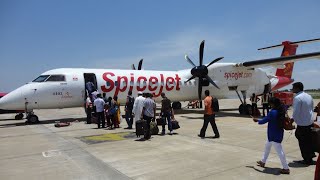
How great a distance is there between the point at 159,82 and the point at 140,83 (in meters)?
1.62

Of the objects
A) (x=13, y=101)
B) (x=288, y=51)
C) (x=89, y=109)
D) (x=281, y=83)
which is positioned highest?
(x=288, y=51)

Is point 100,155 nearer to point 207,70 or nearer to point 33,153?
point 33,153

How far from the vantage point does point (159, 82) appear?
20500mm

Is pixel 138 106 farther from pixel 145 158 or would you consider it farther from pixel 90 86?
pixel 90 86

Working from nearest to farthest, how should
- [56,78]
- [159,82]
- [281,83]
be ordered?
1. [56,78]
2. [159,82]
3. [281,83]

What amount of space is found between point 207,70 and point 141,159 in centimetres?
1477

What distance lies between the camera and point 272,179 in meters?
5.49

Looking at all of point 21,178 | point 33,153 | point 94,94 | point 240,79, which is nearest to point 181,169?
point 21,178

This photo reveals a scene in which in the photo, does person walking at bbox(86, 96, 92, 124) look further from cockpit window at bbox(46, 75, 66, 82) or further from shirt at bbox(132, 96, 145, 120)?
shirt at bbox(132, 96, 145, 120)

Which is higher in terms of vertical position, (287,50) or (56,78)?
(287,50)

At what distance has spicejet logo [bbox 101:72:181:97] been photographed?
18.3m

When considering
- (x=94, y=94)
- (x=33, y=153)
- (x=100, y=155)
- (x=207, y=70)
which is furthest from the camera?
(x=207, y=70)

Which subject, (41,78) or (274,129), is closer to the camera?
(274,129)

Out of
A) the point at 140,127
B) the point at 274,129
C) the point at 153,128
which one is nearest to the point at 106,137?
the point at 140,127
